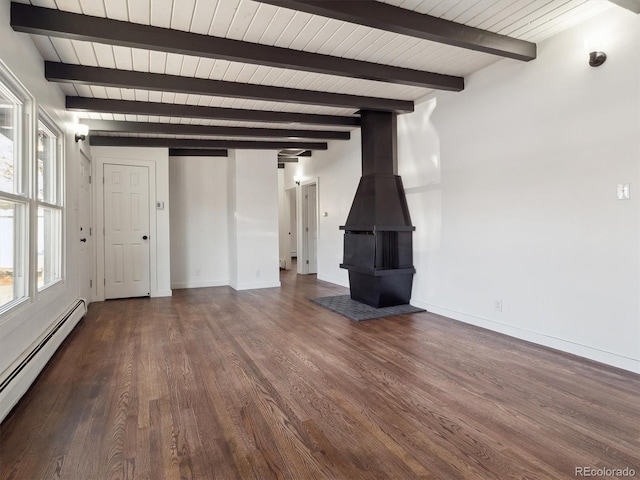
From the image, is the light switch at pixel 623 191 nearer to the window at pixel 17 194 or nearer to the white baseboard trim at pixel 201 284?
the window at pixel 17 194

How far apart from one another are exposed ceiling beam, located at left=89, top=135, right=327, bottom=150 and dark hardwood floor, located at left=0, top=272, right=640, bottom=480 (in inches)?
123

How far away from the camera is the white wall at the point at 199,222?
6.55 m

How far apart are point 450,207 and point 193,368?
3103mm

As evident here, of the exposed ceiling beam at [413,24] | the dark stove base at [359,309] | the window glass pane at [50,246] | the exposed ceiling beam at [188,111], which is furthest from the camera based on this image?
the dark stove base at [359,309]

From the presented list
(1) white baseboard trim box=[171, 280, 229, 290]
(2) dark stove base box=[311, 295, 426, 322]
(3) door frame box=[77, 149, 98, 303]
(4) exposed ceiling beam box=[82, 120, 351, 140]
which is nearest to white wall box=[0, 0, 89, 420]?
(4) exposed ceiling beam box=[82, 120, 351, 140]

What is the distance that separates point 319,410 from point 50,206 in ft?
9.22

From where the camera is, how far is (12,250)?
7.98 ft

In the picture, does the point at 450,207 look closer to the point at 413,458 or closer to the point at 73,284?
the point at 413,458

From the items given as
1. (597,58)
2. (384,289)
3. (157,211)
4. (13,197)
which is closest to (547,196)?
(597,58)

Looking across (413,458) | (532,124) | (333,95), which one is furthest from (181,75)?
(413,458)

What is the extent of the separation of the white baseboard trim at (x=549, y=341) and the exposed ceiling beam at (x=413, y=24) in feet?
7.94

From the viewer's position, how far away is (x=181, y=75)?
11.5 feet

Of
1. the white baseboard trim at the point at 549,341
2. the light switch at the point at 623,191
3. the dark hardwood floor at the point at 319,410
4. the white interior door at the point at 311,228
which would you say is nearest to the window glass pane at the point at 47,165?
the dark hardwood floor at the point at 319,410

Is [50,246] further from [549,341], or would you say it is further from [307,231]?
[307,231]
